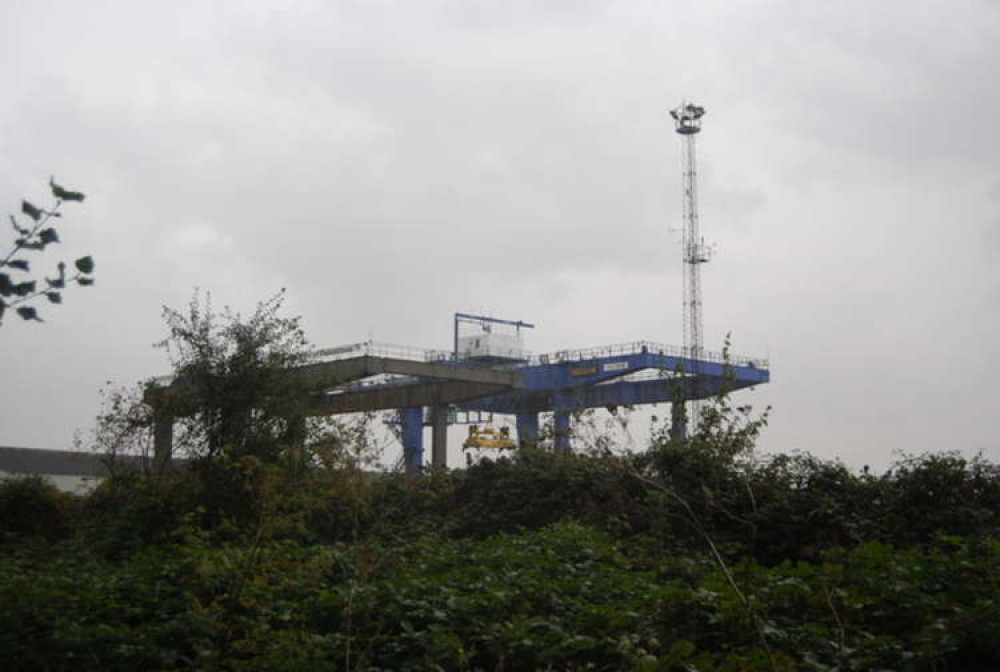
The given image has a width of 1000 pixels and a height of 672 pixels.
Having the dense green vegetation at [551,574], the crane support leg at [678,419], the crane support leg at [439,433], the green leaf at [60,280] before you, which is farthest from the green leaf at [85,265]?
the crane support leg at [439,433]

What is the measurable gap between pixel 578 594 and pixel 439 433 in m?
22.0

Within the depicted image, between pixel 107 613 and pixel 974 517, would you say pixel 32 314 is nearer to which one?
pixel 107 613

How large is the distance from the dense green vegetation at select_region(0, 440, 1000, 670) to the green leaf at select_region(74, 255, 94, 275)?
100 inches

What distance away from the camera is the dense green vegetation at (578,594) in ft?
18.4

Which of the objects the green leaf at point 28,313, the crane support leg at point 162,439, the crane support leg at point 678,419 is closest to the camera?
the green leaf at point 28,313

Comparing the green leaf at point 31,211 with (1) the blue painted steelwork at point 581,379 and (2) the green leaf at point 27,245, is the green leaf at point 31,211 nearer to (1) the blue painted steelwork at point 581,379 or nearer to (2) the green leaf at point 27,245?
(2) the green leaf at point 27,245

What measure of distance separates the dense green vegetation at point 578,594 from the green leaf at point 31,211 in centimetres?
280

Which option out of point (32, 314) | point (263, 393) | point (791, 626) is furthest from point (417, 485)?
point (32, 314)

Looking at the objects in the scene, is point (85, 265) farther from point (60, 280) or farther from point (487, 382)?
point (487, 382)

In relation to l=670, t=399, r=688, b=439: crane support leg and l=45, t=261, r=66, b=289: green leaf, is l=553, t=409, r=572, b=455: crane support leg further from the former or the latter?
l=45, t=261, r=66, b=289: green leaf

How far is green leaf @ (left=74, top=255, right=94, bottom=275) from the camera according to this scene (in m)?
4.02

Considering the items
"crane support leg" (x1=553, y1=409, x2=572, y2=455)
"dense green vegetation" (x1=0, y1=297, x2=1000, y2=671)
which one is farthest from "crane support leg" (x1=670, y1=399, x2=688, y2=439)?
"crane support leg" (x1=553, y1=409, x2=572, y2=455)

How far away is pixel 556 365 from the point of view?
125 ft

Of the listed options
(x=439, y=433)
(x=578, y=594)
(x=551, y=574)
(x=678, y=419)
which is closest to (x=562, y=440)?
(x=678, y=419)
